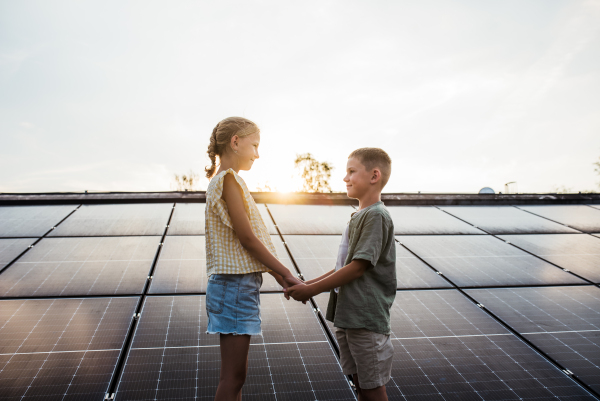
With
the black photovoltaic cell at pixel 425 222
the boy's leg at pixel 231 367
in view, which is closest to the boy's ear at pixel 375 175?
the boy's leg at pixel 231 367

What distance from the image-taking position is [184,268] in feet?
14.8

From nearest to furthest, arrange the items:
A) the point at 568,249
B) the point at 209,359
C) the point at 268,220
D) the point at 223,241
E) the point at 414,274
Answer: 1. the point at 223,241
2. the point at 209,359
3. the point at 414,274
4. the point at 568,249
5. the point at 268,220

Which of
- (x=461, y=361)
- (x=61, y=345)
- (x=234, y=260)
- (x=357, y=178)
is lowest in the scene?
(x=461, y=361)

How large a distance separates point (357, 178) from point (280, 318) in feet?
6.60

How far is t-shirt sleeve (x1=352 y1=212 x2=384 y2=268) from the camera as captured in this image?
2133 mm

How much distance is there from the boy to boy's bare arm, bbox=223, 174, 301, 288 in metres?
0.31

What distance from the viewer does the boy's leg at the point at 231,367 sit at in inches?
82.2

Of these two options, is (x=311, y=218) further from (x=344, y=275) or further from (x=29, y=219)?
(x=29, y=219)

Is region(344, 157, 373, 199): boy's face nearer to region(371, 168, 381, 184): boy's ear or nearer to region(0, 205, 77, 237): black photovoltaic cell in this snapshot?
region(371, 168, 381, 184): boy's ear

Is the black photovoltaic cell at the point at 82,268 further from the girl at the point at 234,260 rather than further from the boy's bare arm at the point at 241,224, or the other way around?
the boy's bare arm at the point at 241,224

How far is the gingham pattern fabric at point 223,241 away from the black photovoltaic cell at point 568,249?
5.44 metres

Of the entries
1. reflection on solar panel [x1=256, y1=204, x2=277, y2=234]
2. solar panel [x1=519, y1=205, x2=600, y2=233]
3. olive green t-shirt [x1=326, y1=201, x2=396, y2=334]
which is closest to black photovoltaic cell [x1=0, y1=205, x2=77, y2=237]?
reflection on solar panel [x1=256, y1=204, x2=277, y2=234]

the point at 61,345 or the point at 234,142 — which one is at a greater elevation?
the point at 234,142

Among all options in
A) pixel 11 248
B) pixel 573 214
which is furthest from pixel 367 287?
pixel 573 214
